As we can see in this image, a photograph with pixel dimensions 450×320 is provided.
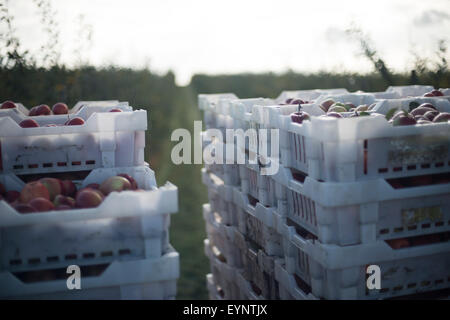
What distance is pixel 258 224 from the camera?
10.3 feet

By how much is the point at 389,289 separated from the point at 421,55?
3.31 m

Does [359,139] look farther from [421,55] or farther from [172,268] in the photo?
[421,55]

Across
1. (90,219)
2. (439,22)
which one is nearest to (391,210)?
(90,219)

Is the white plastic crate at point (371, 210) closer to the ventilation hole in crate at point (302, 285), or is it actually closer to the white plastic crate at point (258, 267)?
the ventilation hole in crate at point (302, 285)

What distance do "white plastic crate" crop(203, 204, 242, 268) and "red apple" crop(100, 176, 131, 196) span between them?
1.18m

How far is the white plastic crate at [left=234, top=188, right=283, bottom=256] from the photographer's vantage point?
2.92m

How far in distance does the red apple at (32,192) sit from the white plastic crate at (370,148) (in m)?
1.25

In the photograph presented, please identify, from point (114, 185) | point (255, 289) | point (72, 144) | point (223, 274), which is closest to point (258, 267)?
point (255, 289)

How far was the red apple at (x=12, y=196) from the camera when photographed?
247cm

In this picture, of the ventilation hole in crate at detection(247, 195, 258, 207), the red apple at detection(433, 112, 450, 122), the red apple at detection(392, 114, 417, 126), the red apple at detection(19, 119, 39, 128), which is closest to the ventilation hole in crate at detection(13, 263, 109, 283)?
the red apple at detection(19, 119, 39, 128)

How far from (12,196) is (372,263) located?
174 centimetres

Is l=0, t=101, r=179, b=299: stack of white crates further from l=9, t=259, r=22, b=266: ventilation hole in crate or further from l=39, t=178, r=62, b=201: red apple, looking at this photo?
l=39, t=178, r=62, b=201: red apple

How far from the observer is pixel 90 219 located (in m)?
2.19

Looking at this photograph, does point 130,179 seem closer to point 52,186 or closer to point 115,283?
point 52,186
